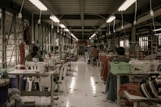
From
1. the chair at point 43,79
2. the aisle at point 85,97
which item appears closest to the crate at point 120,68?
the aisle at point 85,97

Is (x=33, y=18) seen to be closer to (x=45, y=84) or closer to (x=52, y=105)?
(x=45, y=84)

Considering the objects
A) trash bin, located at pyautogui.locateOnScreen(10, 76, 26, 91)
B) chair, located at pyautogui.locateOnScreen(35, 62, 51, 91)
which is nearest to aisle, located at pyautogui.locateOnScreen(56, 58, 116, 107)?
chair, located at pyautogui.locateOnScreen(35, 62, 51, 91)

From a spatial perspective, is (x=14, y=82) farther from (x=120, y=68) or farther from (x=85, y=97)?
(x=120, y=68)

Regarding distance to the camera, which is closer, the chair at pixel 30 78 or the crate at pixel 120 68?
the crate at pixel 120 68

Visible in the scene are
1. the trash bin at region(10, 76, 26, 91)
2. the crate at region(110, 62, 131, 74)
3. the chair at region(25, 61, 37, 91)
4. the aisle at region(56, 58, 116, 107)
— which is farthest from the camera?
the chair at region(25, 61, 37, 91)

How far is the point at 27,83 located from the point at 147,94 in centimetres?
380

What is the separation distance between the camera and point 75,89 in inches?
301

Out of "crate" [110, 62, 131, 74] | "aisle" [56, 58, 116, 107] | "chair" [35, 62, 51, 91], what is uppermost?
"crate" [110, 62, 131, 74]

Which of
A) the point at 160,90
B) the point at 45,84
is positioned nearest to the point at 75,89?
the point at 45,84

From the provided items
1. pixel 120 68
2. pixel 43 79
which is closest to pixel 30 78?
pixel 43 79

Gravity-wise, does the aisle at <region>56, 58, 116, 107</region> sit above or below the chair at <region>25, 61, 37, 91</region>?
below

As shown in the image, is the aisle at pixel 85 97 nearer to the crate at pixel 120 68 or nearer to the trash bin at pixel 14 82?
the crate at pixel 120 68

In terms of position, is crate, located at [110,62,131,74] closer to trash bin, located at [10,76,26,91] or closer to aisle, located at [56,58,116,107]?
aisle, located at [56,58,116,107]

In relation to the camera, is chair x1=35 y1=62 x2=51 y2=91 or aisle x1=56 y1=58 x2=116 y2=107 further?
chair x1=35 y1=62 x2=51 y2=91
